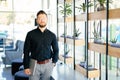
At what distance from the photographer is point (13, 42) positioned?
12.3 m

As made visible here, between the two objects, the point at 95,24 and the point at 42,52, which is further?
the point at 95,24

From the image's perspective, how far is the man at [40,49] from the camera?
365 cm

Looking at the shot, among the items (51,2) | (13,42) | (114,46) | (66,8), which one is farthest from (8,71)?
(114,46)

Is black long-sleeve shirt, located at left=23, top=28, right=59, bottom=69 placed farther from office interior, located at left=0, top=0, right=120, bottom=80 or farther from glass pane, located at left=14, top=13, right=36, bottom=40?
glass pane, located at left=14, top=13, right=36, bottom=40

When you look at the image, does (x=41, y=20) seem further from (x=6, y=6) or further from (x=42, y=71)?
(x=6, y=6)

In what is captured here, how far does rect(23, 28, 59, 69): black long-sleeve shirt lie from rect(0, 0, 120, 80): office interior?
37.7 inches

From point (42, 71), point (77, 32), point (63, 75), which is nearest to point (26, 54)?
point (42, 71)

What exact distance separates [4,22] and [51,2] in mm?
2518

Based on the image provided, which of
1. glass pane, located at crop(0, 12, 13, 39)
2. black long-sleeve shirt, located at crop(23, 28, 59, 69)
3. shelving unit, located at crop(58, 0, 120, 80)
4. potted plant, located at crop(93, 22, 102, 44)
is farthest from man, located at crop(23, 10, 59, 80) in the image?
glass pane, located at crop(0, 12, 13, 39)

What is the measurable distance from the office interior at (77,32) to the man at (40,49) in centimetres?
97

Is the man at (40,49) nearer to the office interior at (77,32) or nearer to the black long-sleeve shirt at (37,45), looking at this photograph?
the black long-sleeve shirt at (37,45)

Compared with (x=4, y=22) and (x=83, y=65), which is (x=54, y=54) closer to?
(x=83, y=65)

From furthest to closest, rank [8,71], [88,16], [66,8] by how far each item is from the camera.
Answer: [8,71] < [66,8] < [88,16]

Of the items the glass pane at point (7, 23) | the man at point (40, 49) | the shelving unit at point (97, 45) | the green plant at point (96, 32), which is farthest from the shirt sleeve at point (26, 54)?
the glass pane at point (7, 23)
